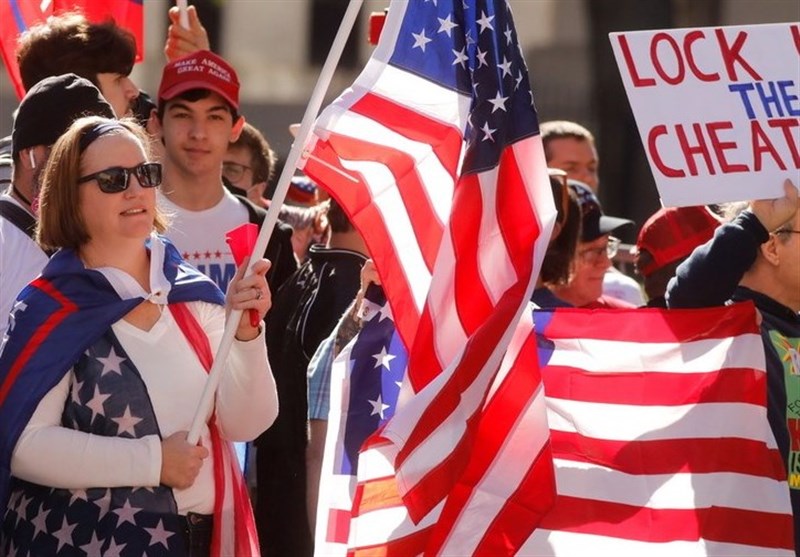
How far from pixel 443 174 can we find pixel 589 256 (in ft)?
7.07

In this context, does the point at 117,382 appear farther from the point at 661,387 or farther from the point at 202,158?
the point at 202,158

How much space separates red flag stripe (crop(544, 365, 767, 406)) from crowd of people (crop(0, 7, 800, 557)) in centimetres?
8

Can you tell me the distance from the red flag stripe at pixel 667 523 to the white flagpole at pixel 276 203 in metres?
1.18

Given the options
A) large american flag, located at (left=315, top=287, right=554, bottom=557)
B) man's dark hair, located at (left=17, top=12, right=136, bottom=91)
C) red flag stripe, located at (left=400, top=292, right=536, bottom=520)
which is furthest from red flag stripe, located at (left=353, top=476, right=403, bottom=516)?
man's dark hair, located at (left=17, top=12, right=136, bottom=91)

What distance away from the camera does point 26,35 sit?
20.1ft

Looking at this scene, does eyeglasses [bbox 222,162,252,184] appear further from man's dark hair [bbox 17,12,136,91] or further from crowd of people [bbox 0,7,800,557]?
man's dark hair [bbox 17,12,136,91]

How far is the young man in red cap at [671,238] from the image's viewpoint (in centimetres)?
664

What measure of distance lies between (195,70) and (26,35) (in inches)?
29.4

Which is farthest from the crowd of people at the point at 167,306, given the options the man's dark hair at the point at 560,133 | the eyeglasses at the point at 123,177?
the man's dark hair at the point at 560,133

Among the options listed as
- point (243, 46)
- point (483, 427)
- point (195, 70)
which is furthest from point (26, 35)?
point (243, 46)

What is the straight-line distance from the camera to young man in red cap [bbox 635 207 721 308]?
6.64 metres

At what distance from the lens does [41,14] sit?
7.03 meters

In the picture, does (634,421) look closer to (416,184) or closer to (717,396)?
(717,396)

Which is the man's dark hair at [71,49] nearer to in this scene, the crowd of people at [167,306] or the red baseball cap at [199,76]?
the crowd of people at [167,306]
